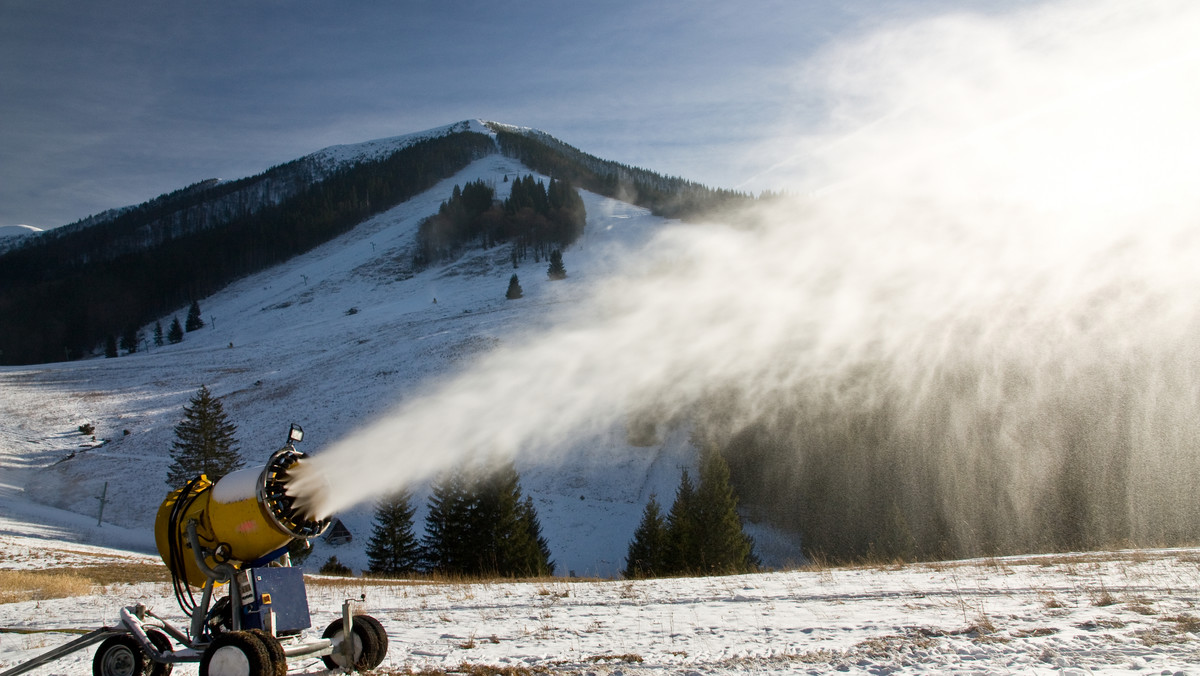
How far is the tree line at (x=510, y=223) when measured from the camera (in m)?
124

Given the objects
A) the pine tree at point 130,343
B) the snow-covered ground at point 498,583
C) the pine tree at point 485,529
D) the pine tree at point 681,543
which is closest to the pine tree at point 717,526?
the pine tree at point 681,543

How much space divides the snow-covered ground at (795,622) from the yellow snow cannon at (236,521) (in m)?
1.46

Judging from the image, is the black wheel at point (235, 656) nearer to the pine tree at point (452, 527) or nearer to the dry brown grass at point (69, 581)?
the dry brown grass at point (69, 581)

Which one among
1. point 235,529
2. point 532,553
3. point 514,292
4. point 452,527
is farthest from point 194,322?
point 235,529

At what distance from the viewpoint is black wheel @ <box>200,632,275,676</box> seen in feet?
15.4

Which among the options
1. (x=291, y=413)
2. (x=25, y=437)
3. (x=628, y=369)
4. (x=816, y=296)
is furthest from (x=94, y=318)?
(x=816, y=296)

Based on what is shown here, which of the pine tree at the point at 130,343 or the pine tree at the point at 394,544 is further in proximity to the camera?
the pine tree at the point at 130,343

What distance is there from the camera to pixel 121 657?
5.54 metres

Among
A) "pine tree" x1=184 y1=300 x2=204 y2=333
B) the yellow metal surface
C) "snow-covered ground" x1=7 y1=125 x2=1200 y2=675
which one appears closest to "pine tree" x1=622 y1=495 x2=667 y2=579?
"snow-covered ground" x1=7 y1=125 x2=1200 y2=675

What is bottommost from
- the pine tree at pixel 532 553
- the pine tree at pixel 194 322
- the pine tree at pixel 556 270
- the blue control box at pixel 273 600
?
the pine tree at pixel 532 553

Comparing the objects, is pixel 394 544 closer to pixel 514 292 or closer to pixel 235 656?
pixel 235 656

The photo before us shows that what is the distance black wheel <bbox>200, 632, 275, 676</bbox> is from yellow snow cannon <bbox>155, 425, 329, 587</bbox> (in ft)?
2.42

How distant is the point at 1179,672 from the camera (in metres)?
5.18

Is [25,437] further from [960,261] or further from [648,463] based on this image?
[960,261]
